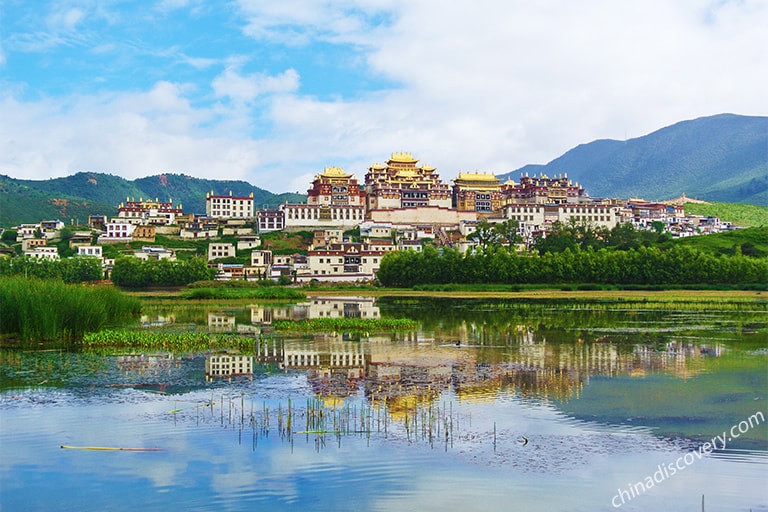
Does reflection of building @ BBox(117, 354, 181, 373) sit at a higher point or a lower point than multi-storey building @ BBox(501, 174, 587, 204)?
lower

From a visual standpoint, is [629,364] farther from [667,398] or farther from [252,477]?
[252,477]

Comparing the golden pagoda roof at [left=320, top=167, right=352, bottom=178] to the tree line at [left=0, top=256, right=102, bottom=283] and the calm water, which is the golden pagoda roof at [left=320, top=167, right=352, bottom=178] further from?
the calm water

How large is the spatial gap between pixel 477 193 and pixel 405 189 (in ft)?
32.4

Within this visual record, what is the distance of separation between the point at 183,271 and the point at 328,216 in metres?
29.7

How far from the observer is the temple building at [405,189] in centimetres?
10032

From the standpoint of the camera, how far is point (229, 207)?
10238 centimetres

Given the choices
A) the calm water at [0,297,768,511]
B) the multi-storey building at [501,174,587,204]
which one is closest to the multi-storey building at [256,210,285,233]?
the multi-storey building at [501,174,587,204]

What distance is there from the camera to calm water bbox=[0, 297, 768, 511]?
11.0 m

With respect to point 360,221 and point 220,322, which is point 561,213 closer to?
point 360,221

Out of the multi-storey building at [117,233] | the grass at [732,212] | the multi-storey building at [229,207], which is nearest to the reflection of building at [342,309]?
the multi-storey building at [117,233]

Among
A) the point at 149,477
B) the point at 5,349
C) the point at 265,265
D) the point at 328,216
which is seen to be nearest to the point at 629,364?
the point at 149,477

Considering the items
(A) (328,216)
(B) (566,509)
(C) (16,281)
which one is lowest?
(B) (566,509)

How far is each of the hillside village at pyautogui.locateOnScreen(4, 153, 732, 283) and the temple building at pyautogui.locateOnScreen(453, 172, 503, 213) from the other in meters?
0.13

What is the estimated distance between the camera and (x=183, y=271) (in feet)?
227
